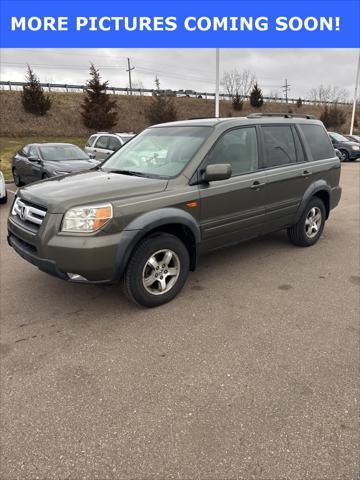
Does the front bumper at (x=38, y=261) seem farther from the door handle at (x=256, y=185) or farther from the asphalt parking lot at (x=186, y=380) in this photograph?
the door handle at (x=256, y=185)

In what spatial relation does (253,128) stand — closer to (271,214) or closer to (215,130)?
(215,130)

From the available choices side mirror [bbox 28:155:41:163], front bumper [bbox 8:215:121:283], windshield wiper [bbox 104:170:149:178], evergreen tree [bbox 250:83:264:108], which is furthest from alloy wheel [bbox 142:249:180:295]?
evergreen tree [bbox 250:83:264:108]

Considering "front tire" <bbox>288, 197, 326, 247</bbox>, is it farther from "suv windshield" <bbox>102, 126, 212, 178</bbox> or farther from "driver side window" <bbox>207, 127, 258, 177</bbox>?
"suv windshield" <bbox>102, 126, 212, 178</bbox>

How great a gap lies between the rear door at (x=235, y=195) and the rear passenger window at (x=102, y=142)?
8849mm

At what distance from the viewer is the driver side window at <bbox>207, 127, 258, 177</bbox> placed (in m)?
3.99

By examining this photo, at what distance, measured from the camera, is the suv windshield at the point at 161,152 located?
3.90 m

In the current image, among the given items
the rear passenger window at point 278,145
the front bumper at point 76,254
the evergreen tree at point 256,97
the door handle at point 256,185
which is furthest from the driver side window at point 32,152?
the evergreen tree at point 256,97

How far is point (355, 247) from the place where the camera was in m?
5.44

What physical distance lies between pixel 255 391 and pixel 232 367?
288 millimetres

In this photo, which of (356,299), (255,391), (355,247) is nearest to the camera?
(255,391)

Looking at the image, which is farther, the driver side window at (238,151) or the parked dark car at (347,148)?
the parked dark car at (347,148)

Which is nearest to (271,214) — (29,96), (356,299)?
(356,299)

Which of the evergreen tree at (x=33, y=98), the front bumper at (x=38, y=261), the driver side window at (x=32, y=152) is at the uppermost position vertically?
the evergreen tree at (x=33, y=98)

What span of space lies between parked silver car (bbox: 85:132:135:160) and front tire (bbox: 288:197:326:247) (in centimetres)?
753
